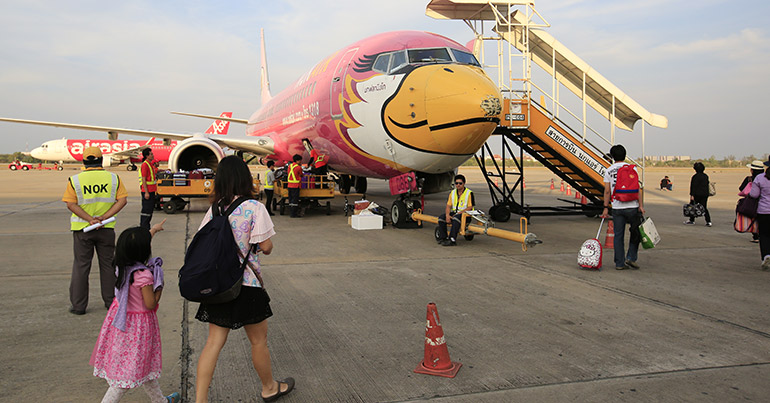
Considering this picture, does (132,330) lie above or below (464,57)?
below

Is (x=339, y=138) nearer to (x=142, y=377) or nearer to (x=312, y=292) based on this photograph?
(x=312, y=292)

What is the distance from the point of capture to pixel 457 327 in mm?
4590

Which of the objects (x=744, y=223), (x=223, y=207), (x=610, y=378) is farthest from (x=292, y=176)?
(x=610, y=378)

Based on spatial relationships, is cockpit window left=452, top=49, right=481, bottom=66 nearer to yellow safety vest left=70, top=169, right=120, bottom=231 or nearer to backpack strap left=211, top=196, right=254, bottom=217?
yellow safety vest left=70, top=169, right=120, bottom=231

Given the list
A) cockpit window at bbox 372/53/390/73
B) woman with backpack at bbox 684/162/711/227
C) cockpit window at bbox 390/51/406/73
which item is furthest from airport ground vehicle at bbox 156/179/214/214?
woman with backpack at bbox 684/162/711/227

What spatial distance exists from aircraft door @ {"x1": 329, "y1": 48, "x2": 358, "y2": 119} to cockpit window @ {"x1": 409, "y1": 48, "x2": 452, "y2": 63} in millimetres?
1961

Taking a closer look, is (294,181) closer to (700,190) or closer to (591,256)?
(591,256)

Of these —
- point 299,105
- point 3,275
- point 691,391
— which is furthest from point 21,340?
point 299,105

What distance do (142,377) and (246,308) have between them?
658mm

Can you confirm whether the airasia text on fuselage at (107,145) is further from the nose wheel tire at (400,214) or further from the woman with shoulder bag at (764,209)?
the woman with shoulder bag at (764,209)

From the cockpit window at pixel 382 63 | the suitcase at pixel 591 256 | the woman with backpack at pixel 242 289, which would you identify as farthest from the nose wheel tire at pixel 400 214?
the woman with backpack at pixel 242 289

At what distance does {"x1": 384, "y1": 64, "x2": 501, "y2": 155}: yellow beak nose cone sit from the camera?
838 centimetres

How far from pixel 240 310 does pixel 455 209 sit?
6291mm

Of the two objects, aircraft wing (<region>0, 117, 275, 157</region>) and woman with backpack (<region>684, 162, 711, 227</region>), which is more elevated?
aircraft wing (<region>0, 117, 275, 157</region>)
